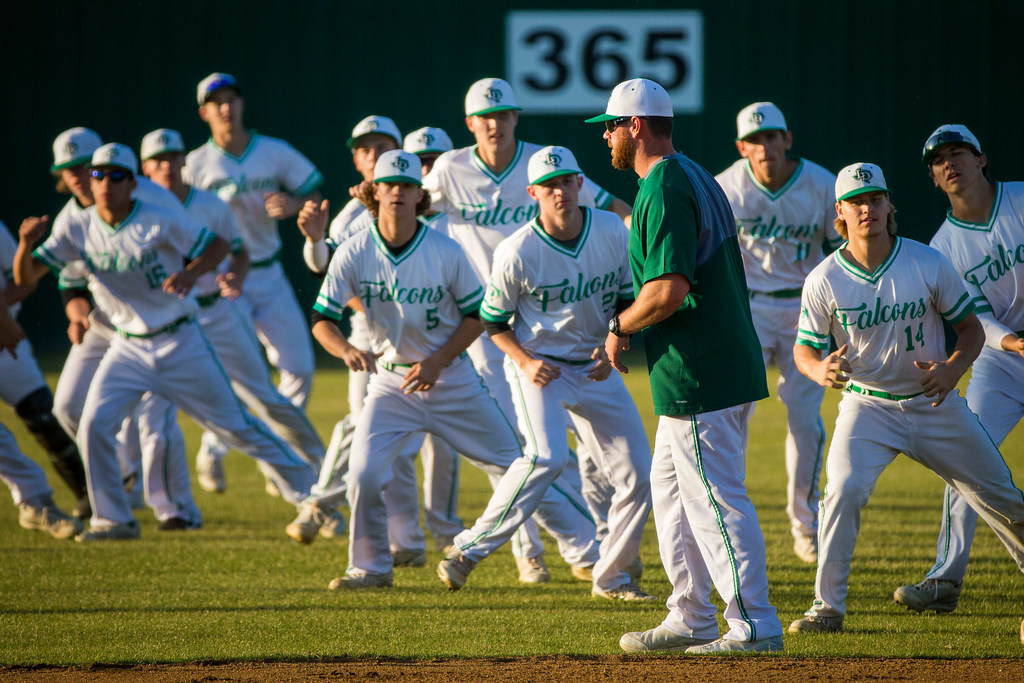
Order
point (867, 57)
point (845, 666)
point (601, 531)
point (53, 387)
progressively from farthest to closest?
point (867, 57) < point (53, 387) < point (601, 531) < point (845, 666)

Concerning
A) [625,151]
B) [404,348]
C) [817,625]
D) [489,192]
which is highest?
[625,151]

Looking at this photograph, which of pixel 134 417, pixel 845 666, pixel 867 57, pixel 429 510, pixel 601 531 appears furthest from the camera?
pixel 867 57

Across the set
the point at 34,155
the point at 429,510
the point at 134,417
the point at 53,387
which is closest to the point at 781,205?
the point at 429,510

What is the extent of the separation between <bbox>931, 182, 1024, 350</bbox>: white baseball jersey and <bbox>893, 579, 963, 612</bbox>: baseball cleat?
1161 millimetres

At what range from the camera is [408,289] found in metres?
6.30

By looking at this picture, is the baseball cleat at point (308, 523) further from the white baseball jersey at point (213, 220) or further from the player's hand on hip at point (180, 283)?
the white baseball jersey at point (213, 220)

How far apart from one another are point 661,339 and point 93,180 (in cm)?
449

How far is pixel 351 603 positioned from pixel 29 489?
291 centimetres

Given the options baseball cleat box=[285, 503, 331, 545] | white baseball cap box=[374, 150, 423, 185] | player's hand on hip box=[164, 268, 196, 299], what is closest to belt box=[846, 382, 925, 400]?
white baseball cap box=[374, 150, 423, 185]

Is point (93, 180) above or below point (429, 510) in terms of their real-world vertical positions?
above

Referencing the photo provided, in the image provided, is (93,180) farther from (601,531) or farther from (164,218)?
(601,531)

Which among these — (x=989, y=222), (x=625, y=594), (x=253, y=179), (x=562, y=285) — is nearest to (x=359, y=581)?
(x=625, y=594)

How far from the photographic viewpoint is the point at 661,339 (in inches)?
190

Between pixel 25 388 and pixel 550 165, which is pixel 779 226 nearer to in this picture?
pixel 550 165
